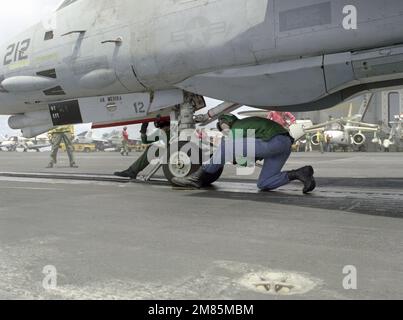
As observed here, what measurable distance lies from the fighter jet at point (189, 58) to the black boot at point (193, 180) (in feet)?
3.28

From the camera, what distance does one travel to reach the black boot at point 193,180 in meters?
7.16

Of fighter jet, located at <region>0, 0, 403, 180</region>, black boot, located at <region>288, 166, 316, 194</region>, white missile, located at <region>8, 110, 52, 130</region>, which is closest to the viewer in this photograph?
fighter jet, located at <region>0, 0, 403, 180</region>

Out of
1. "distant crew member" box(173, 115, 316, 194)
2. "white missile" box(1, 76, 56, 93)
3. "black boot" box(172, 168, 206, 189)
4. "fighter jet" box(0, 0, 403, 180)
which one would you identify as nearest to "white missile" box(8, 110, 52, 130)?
"fighter jet" box(0, 0, 403, 180)

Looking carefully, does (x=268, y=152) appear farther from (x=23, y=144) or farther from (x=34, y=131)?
(x=23, y=144)

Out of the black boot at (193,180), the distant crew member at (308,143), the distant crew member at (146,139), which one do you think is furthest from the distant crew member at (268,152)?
the distant crew member at (308,143)

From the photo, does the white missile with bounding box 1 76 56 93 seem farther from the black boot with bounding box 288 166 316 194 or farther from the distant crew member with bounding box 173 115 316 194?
the black boot with bounding box 288 166 316 194

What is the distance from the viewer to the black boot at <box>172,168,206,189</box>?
7.16 meters

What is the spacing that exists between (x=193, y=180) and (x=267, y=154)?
133 cm

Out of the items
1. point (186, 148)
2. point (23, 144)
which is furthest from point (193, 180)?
point (23, 144)

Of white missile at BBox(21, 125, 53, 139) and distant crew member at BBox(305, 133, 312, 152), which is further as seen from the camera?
distant crew member at BBox(305, 133, 312, 152)

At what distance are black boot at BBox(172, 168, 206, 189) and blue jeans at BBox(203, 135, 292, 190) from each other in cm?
42

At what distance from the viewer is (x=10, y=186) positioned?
8266 millimetres

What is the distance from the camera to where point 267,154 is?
21.6 feet

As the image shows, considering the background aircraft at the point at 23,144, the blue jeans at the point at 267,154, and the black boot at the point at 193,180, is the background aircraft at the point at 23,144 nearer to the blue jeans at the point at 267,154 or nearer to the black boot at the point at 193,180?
the black boot at the point at 193,180
